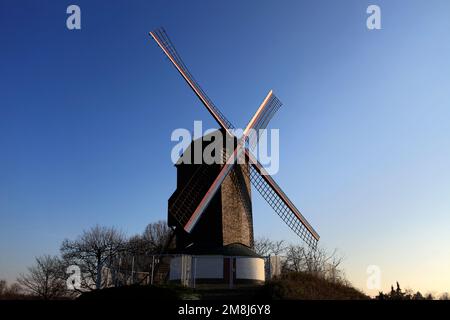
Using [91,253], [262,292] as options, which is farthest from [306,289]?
[91,253]

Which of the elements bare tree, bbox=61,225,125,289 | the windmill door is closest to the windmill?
the windmill door

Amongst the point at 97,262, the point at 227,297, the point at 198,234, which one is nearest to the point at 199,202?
the point at 198,234

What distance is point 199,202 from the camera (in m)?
24.0

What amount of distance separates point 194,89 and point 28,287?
40480 mm

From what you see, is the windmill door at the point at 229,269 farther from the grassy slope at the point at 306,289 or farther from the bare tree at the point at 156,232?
the bare tree at the point at 156,232

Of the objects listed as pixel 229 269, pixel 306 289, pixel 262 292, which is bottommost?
pixel 262 292

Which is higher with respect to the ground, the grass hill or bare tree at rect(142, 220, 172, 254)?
bare tree at rect(142, 220, 172, 254)

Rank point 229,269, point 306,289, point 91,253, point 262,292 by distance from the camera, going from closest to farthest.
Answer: point 306,289 → point 262,292 → point 229,269 → point 91,253

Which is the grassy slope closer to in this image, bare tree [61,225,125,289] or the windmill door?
the windmill door

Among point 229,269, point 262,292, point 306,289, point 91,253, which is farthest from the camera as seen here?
point 91,253

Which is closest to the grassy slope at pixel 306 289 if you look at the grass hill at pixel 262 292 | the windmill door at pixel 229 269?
the grass hill at pixel 262 292

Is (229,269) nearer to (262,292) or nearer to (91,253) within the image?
(262,292)
